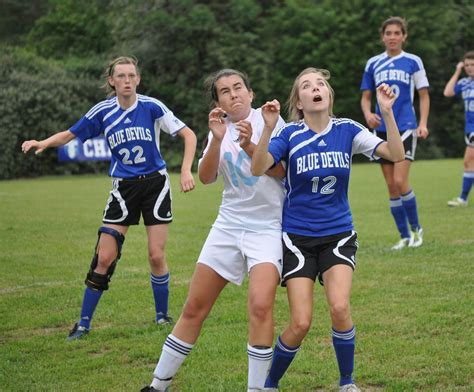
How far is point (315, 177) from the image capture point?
494 centimetres

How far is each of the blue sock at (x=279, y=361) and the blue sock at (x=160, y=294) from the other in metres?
2.27

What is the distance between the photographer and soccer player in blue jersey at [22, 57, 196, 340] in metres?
7.01

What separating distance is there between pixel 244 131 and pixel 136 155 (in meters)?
2.46

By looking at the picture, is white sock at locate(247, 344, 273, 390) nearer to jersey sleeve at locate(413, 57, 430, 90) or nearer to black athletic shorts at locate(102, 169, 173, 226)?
black athletic shorts at locate(102, 169, 173, 226)

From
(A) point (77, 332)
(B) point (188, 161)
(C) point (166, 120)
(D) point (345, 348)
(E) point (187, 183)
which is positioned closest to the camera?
(D) point (345, 348)

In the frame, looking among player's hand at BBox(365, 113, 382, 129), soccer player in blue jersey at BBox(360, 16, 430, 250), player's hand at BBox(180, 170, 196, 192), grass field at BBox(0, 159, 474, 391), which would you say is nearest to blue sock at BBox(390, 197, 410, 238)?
soccer player in blue jersey at BBox(360, 16, 430, 250)

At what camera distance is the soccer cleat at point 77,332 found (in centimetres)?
663

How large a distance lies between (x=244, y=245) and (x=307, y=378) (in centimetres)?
103

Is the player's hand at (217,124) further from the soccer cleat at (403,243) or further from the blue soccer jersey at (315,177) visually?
the soccer cleat at (403,243)

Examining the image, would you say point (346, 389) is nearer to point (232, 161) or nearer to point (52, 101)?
point (232, 161)

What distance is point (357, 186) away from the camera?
20.5 m

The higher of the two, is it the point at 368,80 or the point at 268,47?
the point at 268,47

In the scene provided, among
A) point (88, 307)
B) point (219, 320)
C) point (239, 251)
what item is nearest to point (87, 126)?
point (88, 307)

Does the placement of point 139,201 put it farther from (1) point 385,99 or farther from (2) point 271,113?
Answer: (1) point 385,99
